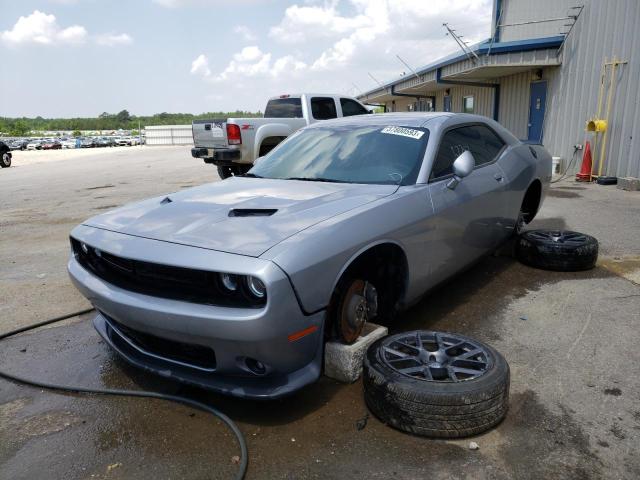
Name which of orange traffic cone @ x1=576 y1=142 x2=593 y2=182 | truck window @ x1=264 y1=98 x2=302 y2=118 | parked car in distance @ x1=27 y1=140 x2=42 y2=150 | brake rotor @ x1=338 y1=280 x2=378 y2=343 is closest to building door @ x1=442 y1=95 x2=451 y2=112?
orange traffic cone @ x1=576 y1=142 x2=593 y2=182

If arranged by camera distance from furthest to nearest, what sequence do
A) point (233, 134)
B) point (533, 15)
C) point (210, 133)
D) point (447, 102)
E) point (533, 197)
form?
1. point (447, 102)
2. point (533, 15)
3. point (210, 133)
4. point (233, 134)
5. point (533, 197)

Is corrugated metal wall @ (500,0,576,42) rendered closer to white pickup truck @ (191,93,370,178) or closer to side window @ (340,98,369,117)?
side window @ (340,98,369,117)

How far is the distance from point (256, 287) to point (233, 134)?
27.8ft

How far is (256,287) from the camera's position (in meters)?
2.32

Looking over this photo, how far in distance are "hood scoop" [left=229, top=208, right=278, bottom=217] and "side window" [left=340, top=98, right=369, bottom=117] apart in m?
9.70

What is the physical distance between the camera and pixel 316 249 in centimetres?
246

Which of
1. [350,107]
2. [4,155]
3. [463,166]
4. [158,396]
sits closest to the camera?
[158,396]

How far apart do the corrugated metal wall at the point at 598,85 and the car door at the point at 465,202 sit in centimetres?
745

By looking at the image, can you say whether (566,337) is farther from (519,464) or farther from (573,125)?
(573,125)

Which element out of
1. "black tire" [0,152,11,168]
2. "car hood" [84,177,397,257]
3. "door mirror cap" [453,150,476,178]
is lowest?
"black tire" [0,152,11,168]

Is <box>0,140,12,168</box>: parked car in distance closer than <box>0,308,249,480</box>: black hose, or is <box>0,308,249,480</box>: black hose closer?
<box>0,308,249,480</box>: black hose

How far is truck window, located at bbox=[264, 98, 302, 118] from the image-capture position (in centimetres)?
1175

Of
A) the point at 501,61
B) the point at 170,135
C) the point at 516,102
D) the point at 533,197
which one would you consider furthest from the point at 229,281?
the point at 170,135

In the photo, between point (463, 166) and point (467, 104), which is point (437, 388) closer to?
point (463, 166)
